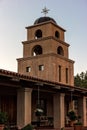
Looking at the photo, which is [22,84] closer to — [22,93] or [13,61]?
[22,93]

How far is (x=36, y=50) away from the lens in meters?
39.6

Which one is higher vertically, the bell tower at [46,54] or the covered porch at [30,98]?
the bell tower at [46,54]

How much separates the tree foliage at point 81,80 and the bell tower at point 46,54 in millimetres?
32155

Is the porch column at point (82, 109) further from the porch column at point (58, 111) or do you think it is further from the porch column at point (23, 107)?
the porch column at point (23, 107)

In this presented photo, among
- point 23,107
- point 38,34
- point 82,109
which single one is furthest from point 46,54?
point 23,107

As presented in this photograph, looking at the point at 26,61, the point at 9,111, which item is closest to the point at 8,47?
the point at 9,111

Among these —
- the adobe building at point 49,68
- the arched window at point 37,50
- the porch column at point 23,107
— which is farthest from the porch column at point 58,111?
the arched window at point 37,50

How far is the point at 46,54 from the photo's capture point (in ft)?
121

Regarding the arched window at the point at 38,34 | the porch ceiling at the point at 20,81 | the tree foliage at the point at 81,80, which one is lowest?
the porch ceiling at the point at 20,81

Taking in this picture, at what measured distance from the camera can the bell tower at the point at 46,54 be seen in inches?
1437

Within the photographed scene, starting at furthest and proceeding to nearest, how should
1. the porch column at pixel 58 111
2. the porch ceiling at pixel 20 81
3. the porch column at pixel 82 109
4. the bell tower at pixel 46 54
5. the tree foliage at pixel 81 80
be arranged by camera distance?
the tree foliage at pixel 81 80 → the bell tower at pixel 46 54 → the porch column at pixel 82 109 → the porch column at pixel 58 111 → the porch ceiling at pixel 20 81

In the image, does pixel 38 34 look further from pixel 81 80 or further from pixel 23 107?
pixel 81 80

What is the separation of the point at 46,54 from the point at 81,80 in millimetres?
41595

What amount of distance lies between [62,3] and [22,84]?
29.3ft
